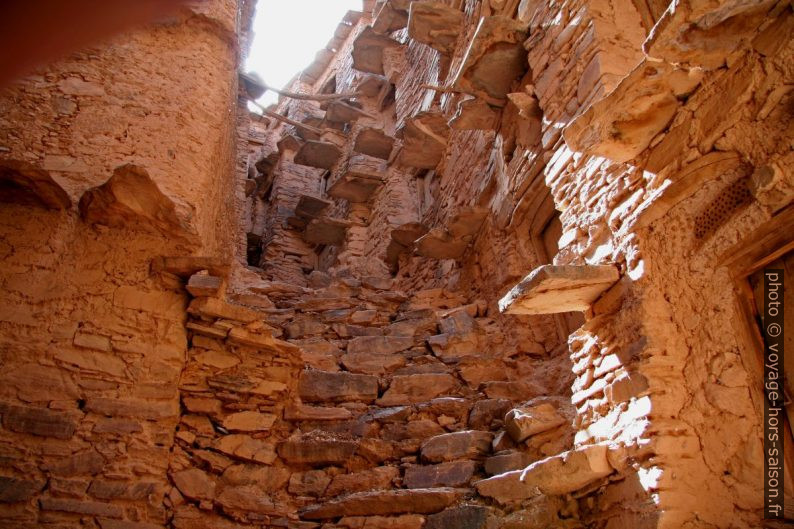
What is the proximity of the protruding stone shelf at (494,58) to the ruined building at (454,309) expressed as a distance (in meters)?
0.02

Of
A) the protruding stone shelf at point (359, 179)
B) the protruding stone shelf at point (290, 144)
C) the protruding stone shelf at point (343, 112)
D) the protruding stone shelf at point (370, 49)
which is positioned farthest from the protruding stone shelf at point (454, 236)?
the protruding stone shelf at point (290, 144)

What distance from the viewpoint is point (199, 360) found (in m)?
5.04

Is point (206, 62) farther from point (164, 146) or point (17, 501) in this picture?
point (17, 501)

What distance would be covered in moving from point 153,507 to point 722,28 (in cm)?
465

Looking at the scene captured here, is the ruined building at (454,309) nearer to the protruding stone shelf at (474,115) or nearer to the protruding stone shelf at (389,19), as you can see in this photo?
the protruding stone shelf at (474,115)

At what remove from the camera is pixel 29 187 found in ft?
15.2

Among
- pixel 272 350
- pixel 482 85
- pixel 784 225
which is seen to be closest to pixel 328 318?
pixel 272 350

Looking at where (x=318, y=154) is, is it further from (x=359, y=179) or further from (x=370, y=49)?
(x=370, y=49)

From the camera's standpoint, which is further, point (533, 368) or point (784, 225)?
point (533, 368)

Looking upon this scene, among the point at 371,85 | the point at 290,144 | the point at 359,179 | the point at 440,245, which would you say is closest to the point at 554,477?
the point at 440,245

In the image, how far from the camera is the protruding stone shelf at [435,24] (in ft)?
30.7

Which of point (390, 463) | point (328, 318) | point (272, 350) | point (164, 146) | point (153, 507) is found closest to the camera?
point (153, 507)

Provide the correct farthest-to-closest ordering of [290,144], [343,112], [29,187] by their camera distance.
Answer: [290,144] < [343,112] < [29,187]

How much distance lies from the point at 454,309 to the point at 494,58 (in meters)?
3.13
